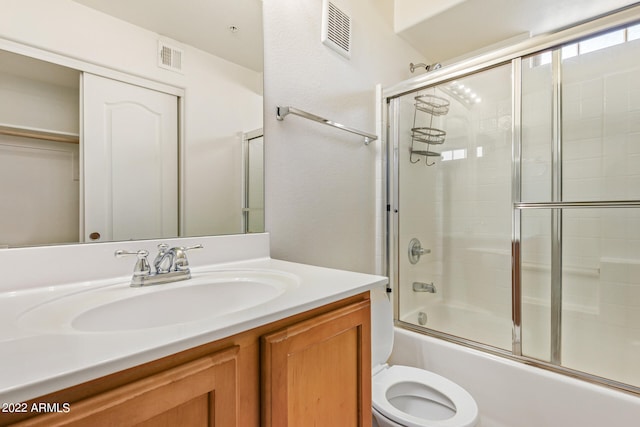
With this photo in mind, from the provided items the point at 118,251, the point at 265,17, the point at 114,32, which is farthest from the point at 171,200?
the point at 265,17

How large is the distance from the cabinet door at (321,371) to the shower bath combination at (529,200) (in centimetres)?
101

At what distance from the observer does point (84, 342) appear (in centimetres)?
44

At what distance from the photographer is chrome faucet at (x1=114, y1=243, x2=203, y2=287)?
809 mm

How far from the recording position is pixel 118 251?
32.9 inches

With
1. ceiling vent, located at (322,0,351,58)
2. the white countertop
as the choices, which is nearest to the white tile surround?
ceiling vent, located at (322,0,351,58)

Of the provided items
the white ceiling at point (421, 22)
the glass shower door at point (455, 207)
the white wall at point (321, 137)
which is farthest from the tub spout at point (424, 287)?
the white ceiling at point (421, 22)

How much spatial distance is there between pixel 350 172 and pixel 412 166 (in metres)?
0.56

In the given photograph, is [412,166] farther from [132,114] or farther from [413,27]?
[132,114]

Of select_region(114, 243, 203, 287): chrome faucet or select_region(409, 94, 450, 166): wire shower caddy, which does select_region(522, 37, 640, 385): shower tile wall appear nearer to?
select_region(409, 94, 450, 166): wire shower caddy

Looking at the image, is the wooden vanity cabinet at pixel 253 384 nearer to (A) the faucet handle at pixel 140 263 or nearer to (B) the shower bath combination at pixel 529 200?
(A) the faucet handle at pixel 140 263

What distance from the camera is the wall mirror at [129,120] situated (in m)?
0.77

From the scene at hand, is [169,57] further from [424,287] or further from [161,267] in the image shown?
[424,287]

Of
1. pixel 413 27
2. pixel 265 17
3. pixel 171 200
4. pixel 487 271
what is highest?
pixel 413 27

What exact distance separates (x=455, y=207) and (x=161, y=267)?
1865mm
